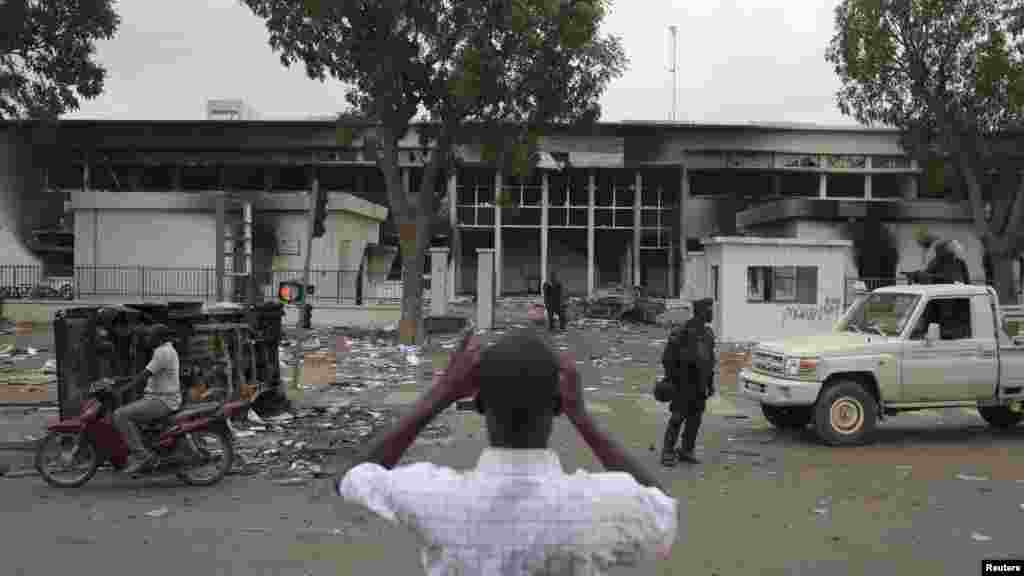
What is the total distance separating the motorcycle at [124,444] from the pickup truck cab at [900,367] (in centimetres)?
607

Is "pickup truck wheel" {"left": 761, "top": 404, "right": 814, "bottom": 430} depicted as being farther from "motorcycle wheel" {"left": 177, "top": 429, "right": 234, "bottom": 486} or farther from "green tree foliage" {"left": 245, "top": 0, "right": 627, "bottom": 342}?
"green tree foliage" {"left": 245, "top": 0, "right": 627, "bottom": 342}

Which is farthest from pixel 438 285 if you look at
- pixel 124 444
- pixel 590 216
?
pixel 590 216

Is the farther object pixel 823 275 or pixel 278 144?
pixel 278 144

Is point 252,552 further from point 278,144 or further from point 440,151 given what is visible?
point 278,144

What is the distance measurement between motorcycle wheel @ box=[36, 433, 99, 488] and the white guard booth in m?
17.5

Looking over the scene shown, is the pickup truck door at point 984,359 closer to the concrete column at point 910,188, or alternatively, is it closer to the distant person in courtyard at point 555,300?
the distant person in courtyard at point 555,300

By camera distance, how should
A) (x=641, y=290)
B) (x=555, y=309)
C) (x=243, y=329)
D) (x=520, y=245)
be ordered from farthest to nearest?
(x=520, y=245)
(x=641, y=290)
(x=555, y=309)
(x=243, y=329)

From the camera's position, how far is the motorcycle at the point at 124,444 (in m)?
8.28

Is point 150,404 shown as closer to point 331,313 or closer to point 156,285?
point 331,313

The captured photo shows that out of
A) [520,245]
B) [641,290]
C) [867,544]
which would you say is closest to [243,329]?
[867,544]

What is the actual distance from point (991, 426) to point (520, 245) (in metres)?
40.2

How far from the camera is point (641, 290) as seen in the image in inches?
1328

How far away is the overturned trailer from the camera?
998 cm

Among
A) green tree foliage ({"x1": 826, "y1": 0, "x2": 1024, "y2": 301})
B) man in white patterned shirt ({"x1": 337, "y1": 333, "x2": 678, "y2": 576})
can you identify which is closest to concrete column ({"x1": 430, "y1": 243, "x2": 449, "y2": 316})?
green tree foliage ({"x1": 826, "y1": 0, "x2": 1024, "y2": 301})
